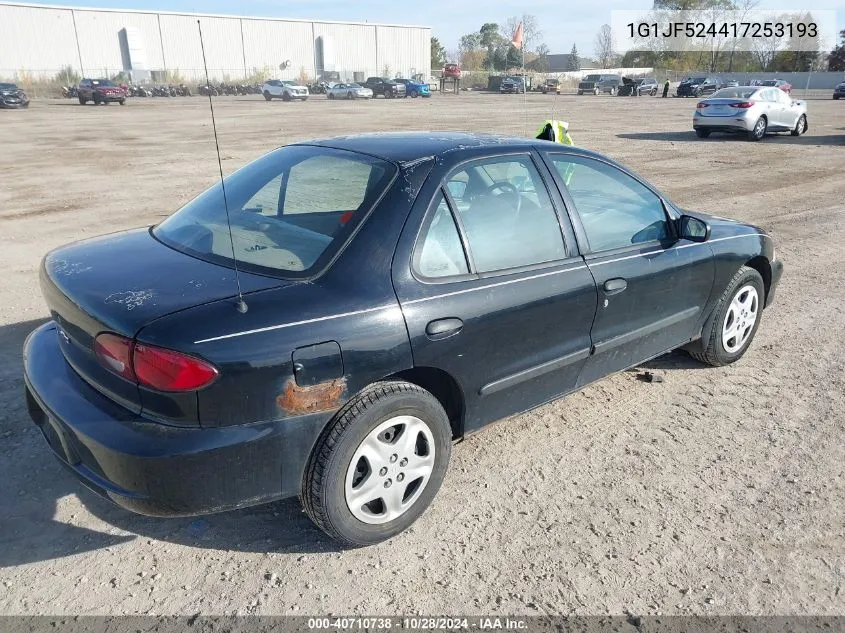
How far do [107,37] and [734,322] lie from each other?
76.5m

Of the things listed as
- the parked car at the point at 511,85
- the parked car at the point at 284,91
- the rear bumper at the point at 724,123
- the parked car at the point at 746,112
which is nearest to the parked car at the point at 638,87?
the parked car at the point at 511,85

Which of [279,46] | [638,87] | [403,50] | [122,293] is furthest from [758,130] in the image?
[403,50]

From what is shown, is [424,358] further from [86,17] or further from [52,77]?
[86,17]

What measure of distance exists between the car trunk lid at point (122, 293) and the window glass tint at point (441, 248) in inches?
25.4

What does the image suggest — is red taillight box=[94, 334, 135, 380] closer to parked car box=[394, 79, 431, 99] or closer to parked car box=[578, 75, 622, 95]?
parked car box=[394, 79, 431, 99]

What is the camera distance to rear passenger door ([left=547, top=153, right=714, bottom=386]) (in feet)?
11.8

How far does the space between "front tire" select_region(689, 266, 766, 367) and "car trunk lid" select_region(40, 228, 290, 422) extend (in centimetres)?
307

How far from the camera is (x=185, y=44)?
239 ft

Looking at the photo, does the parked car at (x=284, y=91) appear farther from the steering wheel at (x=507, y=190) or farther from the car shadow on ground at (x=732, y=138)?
the steering wheel at (x=507, y=190)

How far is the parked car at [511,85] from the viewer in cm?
5817

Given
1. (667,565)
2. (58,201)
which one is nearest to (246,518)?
(667,565)

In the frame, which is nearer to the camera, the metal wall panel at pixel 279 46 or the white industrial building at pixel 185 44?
the white industrial building at pixel 185 44

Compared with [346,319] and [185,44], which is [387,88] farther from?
[346,319]

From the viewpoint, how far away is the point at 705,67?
91.8 meters
